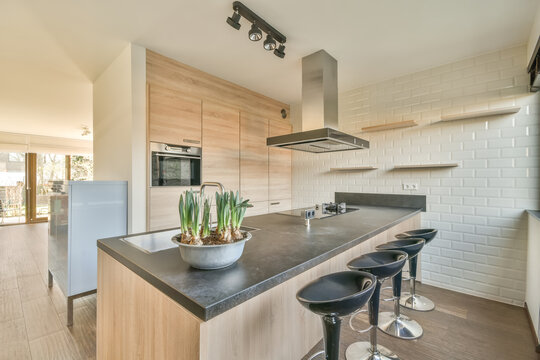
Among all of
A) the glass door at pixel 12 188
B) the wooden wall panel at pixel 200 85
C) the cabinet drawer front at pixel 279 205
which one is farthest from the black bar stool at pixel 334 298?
the glass door at pixel 12 188

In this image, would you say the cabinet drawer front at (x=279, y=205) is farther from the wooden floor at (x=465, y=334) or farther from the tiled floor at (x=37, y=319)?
the tiled floor at (x=37, y=319)

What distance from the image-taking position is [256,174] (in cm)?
366

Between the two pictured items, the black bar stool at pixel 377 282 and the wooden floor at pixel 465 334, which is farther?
the wooden floor at pixel 465 334

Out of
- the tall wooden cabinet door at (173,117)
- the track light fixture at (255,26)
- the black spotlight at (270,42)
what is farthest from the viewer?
the tall wooden cabinet door at (173,117)

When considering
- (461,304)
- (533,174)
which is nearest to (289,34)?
(533,174)


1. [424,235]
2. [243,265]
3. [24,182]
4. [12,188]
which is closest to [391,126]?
[424,235]

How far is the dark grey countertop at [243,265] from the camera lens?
0.77m

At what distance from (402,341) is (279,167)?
2855 mm

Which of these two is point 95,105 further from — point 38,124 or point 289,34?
point 38,124

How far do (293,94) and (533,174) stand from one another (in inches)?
117

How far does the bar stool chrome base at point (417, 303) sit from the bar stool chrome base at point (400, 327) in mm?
259

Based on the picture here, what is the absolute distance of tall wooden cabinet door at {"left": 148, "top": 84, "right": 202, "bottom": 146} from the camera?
247 cm

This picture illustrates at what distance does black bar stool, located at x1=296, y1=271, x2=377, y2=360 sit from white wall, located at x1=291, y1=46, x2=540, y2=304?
2269mm

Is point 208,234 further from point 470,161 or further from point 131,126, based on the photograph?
point 470,161
